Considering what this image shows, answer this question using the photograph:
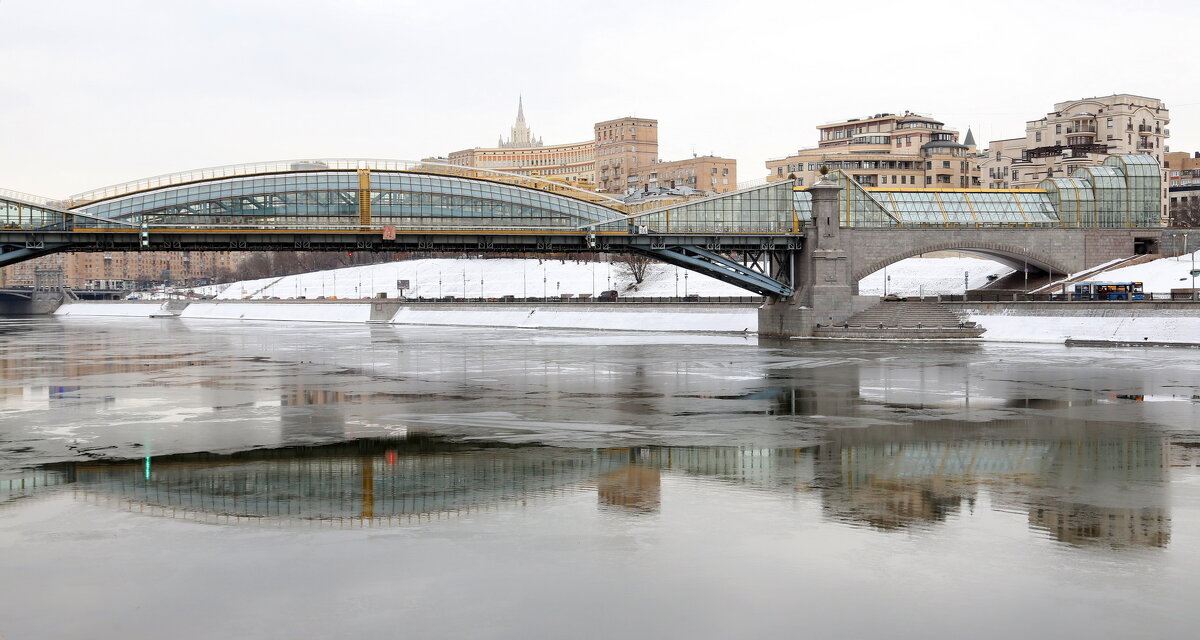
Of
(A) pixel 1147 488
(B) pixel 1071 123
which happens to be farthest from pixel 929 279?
(A) pixel 1147 488

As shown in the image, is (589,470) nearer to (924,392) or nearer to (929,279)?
(924,392)

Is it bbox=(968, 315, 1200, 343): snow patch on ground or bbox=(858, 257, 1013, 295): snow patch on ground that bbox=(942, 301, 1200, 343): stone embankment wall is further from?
bbox=(858, 257, 1013, 295): snow patch on ground

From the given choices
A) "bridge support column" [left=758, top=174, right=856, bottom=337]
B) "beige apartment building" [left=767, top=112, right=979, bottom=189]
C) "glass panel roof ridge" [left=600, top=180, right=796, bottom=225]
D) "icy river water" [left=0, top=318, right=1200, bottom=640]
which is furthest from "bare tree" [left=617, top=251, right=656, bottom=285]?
"icy river water" [left=0, top=318, right=1200, bottom=640]

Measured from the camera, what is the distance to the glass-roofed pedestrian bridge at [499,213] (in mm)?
82938

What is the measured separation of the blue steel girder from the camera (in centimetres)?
8625

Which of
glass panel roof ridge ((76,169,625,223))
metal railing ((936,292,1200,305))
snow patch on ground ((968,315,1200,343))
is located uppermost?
glass panel roof ridge ((76,169,625,223))

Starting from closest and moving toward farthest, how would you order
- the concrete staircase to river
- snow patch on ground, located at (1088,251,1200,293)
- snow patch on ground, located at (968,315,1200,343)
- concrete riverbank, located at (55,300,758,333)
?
snow patch on ground, located at (968,315,1200,343) < the concrete staircase to river < snow patch on ground, located at (1088,251,1200,293) < concrete riverbank, located at (55,300,758,333)

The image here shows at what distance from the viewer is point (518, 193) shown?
3516 inches

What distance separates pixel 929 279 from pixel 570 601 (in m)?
122

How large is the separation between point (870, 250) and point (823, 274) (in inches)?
198

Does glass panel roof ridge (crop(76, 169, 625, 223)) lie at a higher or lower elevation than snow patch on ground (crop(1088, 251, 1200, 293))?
higher

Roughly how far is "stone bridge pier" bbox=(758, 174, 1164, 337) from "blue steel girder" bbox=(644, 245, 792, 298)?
2.98 metres

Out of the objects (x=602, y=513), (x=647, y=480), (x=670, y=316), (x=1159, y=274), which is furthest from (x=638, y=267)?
(x=602, y=513)

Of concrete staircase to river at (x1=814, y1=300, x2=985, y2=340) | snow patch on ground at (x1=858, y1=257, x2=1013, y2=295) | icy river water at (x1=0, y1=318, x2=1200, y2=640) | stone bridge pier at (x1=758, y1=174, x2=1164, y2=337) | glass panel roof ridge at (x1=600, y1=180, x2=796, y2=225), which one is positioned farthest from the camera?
snow patch on ground at (x1=858, y1=257, x2=1013, y2=295)
